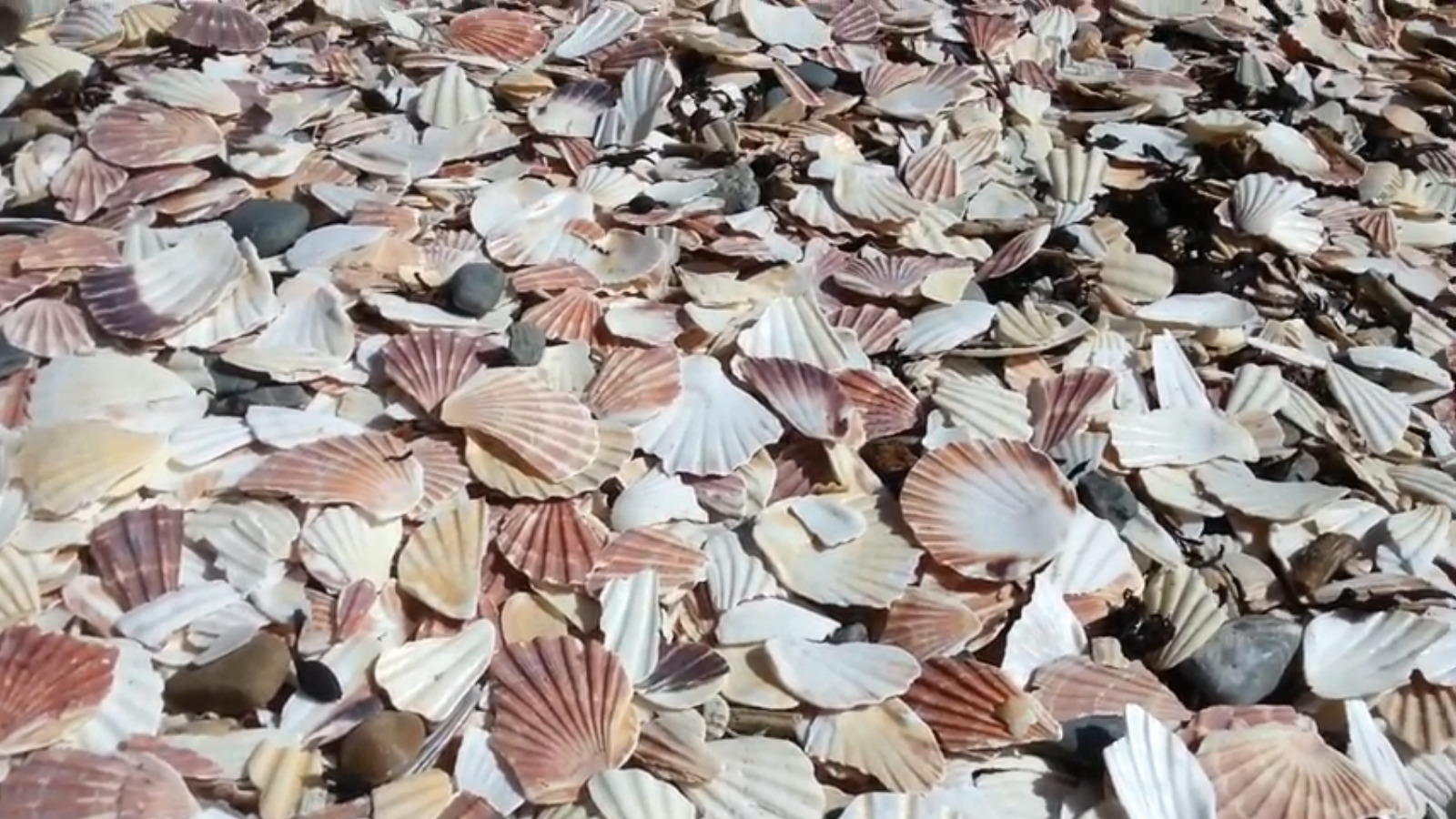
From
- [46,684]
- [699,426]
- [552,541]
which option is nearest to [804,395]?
[699,426]

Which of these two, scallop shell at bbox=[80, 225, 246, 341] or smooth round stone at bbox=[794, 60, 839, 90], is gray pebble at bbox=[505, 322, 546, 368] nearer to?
scallop shell at bbox=[80, 225, 246, 341]

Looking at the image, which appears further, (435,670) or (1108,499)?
(1108,499)

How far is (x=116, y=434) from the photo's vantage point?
2.33ft

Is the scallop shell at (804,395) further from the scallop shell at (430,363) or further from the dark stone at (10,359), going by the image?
the dark stone at (10,359)

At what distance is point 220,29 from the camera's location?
3.37ft

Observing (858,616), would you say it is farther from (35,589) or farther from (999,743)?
(35,589)

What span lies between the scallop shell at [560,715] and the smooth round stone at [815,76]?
540 millimetres

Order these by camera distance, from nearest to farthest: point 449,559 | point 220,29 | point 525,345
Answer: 1. point 449,559
2. point 525,345
3. point 220,29

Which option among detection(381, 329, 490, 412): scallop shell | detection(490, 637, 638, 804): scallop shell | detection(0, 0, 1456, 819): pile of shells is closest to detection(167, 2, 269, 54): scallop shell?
detection(0, 0, 1456, 819): pile of shells

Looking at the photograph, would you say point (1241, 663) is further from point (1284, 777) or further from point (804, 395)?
point (804, 395)

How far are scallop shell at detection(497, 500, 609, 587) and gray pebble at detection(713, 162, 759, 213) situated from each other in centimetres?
29

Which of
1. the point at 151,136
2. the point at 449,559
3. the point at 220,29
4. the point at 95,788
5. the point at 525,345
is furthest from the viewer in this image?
the point at 220,29

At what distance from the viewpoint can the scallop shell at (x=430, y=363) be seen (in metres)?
0.76

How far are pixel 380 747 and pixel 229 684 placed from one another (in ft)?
0.25
